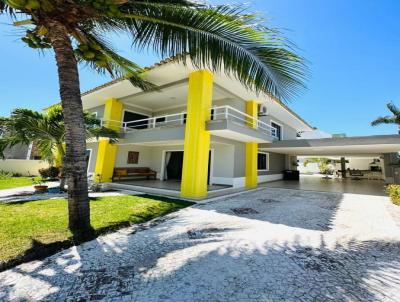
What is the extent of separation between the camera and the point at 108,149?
51.6ft

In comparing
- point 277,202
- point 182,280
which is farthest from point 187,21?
point 277,202

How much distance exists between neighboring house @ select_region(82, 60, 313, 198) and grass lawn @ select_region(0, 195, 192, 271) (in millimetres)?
3012

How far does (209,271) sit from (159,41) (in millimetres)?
5198

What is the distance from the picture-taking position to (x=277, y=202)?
10.6 meters

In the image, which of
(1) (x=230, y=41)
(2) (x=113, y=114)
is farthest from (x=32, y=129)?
(1) (x=230, y=41)

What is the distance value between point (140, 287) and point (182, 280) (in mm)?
684

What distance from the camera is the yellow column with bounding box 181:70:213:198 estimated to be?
10750 millimetres

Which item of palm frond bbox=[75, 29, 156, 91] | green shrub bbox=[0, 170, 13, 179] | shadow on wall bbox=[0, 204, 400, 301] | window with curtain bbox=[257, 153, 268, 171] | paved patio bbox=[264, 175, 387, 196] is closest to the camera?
shadow on wall bbox=[0, 204, 400, 301]

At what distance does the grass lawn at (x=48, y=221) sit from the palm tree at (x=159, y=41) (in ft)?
2.43

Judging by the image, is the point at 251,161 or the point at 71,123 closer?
the point at 71,123

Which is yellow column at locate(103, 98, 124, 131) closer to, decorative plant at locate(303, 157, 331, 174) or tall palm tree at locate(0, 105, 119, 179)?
tall palm tree at locate(0, 105, 119, 179)

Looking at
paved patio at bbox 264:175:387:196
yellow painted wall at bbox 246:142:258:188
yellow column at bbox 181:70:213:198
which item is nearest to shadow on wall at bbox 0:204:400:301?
yellow column at bbox 181:70:213:198

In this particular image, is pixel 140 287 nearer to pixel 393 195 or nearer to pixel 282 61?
pixel 282 61

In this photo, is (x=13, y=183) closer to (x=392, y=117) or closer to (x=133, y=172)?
(x=133, y=172)
